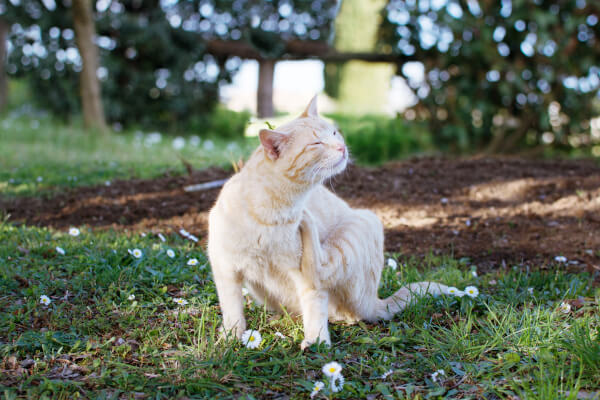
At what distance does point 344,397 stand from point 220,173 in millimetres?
3625

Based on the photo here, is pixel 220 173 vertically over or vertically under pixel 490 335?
over

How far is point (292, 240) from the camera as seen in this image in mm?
2287

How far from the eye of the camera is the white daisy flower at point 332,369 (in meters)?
2.04

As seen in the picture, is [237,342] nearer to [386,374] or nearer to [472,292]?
[386,374]

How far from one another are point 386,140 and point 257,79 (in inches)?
129

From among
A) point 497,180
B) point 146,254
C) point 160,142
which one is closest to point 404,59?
point 497,180

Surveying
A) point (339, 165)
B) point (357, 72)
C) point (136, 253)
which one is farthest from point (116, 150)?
point (357, 72)

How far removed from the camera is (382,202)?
4.76 metres

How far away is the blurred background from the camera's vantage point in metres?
7.06


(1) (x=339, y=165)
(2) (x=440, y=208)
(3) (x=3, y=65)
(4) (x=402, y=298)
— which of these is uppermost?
(3) (x=3, y=65)

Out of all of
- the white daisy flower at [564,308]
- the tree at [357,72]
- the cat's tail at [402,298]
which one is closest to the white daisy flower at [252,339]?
the cat's tail at [402,298]

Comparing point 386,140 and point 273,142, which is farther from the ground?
point 273,142

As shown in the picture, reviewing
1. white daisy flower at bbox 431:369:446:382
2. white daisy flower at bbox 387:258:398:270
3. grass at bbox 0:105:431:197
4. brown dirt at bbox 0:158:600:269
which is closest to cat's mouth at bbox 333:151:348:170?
white daisy flower at bbox 431:369:446:382

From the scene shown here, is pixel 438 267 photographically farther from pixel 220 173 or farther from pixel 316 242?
pixel 220 173
